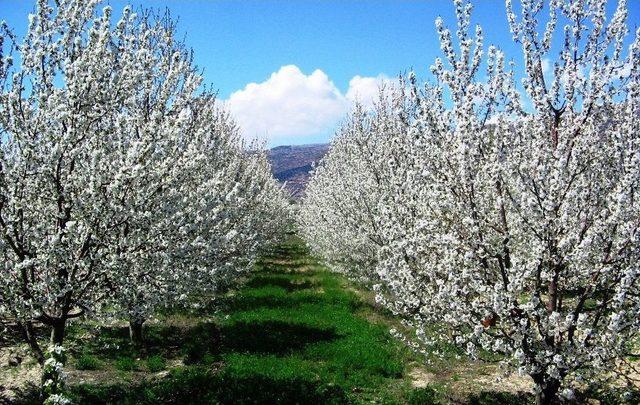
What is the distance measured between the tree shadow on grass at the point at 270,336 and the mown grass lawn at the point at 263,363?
33mm

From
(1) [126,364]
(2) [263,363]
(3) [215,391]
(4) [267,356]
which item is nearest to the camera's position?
(3) [215,391]

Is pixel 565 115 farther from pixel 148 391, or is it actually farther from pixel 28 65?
pixel 148 391

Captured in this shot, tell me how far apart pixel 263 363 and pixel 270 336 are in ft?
9.60

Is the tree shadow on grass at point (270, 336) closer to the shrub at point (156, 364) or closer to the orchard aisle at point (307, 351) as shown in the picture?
the orchard aisle at point (307, 351)

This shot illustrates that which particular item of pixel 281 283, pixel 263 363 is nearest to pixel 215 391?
pixel 263 363

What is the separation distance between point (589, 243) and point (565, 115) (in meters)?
2.69

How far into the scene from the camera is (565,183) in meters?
6.93

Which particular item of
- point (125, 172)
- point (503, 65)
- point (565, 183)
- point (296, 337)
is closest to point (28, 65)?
point (125, 172)

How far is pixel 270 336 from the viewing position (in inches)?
627

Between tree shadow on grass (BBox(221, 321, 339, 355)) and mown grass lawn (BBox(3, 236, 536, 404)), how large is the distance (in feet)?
0.11

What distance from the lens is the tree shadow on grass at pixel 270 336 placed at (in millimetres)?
14711

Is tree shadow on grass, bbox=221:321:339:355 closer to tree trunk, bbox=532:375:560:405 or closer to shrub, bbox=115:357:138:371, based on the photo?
shrub, bbox=115:357:138:371

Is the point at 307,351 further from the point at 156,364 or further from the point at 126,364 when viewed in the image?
the point at 126,364

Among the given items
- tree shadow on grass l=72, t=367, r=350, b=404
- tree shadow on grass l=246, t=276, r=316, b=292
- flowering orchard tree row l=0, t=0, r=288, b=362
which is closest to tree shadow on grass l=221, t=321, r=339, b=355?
tree shadow on grass l=72, t=367, r=350, b=404
